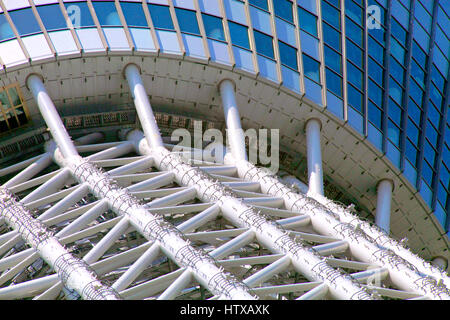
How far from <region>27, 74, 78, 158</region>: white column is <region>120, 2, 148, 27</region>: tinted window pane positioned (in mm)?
4729

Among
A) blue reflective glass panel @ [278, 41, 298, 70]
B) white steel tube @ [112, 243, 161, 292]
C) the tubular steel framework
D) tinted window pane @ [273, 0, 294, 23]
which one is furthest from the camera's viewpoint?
tinted window pane @ [273, 0, 294, 23]

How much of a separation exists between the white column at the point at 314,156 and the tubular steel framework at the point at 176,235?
1.78 feet

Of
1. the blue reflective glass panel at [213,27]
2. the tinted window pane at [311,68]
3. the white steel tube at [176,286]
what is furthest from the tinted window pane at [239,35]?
the white steel tube at [176,286]

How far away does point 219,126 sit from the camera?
4638 centimetres

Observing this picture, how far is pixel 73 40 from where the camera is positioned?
41844mm

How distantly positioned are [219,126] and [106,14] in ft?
25.1

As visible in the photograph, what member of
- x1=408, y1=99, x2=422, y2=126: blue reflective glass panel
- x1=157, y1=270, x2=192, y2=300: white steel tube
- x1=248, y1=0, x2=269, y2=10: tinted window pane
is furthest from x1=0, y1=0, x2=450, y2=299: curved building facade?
x1=408, y1=99, x2=422, y2=126: blue reflective glass panel

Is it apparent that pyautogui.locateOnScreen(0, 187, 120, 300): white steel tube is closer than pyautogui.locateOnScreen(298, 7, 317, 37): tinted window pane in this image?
Yes

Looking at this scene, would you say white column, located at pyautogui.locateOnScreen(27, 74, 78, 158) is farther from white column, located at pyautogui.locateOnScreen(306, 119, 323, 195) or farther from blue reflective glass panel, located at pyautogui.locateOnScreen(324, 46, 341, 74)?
blue reflective glass panel, located at pyautogui.locateOnScreen(324, 46, 341, 74)

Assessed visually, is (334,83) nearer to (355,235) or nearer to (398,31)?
(398,31)

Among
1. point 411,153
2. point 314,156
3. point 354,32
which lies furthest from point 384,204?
point 354,32

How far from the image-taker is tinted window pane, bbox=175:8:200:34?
4362 cm

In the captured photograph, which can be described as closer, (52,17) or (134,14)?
(52,17)

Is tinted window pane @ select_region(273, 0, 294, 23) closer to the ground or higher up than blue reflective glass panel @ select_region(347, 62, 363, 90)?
higher up
